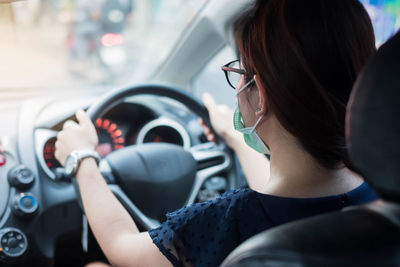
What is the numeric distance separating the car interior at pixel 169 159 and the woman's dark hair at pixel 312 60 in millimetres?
146

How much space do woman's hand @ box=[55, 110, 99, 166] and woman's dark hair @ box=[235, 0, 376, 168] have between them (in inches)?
29.8

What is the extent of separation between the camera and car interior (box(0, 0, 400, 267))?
763 mm

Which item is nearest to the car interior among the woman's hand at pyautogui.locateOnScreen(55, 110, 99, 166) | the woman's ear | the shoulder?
the woman's hand at pyautogui.locateOnScreen(55, 110, 99, 166)

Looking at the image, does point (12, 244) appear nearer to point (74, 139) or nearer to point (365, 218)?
point (74, 139)

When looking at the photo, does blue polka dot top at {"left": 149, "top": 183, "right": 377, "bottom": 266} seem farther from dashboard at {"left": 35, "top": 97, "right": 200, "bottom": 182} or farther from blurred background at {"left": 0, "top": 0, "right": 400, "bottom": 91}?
blurred background at {"left": 0, "top": 0, "right": 400, "bottom": 91}

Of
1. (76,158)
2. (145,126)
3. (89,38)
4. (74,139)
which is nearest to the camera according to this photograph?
(76,158)

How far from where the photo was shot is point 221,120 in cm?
220

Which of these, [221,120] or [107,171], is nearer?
[107,171]

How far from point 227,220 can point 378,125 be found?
550 millimetres

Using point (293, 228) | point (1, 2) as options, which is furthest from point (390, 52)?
point (1, 2)

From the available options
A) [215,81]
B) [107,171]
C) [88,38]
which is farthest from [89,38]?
[107,171]

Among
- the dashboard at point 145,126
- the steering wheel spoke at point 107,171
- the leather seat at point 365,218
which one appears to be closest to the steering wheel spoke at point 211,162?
the dashboard at point 145,126

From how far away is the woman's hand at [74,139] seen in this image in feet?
5.84

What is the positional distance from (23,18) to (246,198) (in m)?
9.03
